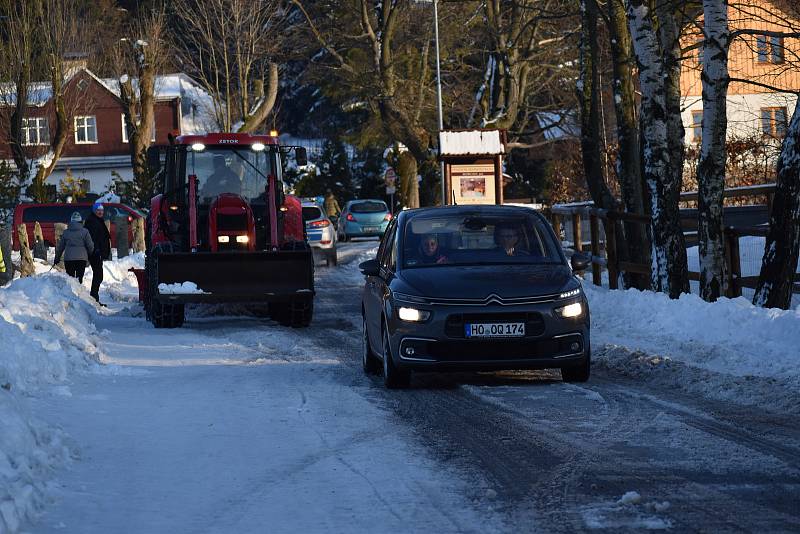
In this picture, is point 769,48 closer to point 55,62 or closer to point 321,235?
point 321,235

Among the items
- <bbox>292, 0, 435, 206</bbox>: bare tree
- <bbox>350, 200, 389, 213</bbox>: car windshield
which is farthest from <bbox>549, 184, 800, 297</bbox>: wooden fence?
<bbox>350, 200, 389, 213</bbox>: car windshield

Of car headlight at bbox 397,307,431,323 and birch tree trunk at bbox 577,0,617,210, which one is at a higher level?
birch tree trunk at bbox 577,0,617,210

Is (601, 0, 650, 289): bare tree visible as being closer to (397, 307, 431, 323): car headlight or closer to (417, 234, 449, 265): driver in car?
(417, 234, 449, 265): driver in car

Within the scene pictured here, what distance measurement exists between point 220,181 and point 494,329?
9.92m

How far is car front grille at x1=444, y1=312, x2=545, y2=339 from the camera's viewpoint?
34.7 ft

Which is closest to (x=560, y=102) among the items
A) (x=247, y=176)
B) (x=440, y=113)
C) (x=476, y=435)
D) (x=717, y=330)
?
(x=440, y=113)

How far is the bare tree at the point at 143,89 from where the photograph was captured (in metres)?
55.2

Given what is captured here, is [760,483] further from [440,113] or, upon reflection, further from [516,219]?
[440,113]

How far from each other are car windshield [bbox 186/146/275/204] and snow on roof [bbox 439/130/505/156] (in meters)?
11.9

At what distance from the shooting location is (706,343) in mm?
12961

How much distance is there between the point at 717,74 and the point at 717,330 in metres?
4.18

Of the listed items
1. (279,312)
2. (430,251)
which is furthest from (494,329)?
(279,312)

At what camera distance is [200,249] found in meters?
19.3

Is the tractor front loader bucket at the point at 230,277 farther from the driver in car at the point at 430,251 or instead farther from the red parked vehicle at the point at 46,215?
the red parked vehicle at the point at 46,215
